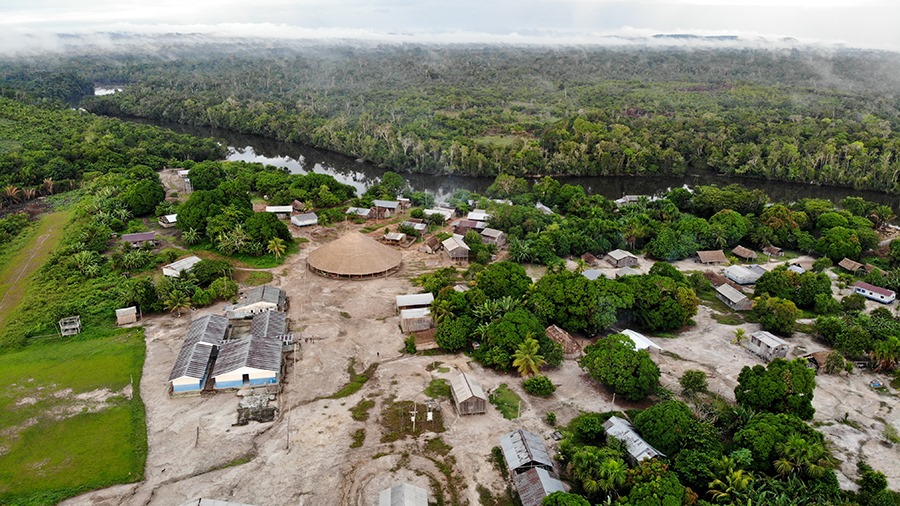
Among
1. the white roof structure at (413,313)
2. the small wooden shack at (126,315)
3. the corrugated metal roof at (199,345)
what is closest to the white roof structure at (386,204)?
the white roof structure at (413,313)

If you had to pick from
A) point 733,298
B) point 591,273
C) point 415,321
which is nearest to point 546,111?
point 591,273

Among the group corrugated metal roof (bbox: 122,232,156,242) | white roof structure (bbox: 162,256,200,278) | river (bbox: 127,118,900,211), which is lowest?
river (bbox: 127,118,900,211)

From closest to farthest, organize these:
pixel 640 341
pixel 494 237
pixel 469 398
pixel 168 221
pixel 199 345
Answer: pixel 469 398 → pixel 199 345 → pixel 640 341 → pixel 494 237 → pixel 168 221

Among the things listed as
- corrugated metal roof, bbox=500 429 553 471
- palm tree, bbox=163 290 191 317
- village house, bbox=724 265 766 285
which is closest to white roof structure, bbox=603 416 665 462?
corrugated metal roof, bbox=500 429 553 471

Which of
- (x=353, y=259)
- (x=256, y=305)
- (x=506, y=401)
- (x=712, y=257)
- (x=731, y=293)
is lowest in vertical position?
(x=506, y=401)

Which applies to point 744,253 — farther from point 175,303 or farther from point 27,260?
point 27,260

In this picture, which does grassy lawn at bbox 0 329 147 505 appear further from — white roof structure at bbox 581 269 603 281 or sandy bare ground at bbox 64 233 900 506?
white roof structure at bbox 581 269 603 281

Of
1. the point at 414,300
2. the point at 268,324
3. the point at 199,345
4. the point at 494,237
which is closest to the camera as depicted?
the point at 199,345

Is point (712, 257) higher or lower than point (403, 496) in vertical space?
lower
